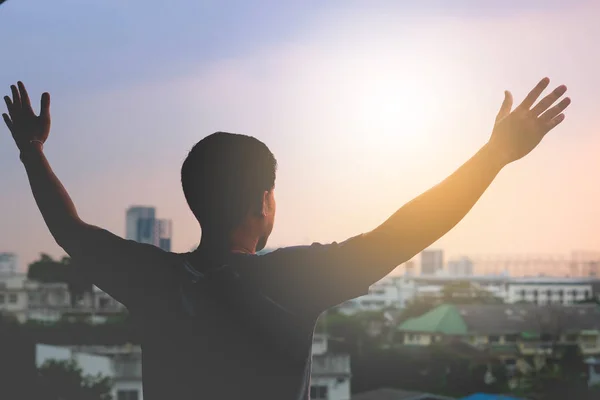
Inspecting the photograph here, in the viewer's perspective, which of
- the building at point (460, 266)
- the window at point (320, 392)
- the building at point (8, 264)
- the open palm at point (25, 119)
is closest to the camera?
the open palm at point (25, 119)

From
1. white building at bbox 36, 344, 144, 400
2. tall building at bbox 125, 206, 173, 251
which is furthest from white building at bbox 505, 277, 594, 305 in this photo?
white building at bbox 36, 344, 144, 400

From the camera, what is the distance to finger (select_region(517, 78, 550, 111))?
17.0 inches

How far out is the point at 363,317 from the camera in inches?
717

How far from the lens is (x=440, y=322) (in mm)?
17438

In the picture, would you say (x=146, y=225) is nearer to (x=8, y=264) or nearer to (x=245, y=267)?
(x=8, y=264)

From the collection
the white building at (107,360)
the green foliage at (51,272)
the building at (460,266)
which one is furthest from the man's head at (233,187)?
the building at (460,266)

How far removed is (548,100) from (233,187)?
0.17 meters

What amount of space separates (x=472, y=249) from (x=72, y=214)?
28.9 m

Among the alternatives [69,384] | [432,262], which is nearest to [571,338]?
[432,262]

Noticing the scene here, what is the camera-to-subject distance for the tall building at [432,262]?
24.7 metres

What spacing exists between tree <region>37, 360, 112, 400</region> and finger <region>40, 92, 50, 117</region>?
14.5 metres

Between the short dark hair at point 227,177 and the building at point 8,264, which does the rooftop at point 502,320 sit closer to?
the building at point 8,264

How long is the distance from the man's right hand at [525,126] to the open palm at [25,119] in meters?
0.30

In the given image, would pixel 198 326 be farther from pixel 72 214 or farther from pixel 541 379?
pixel 541 379
